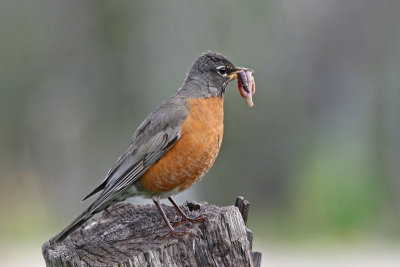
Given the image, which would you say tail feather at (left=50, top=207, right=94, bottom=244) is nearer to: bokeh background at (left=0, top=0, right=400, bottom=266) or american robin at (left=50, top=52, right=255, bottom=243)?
american robin at (left=50, top=52, right=255, bottom=243)

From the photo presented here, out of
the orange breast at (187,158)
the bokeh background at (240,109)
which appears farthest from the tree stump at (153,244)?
the bokeh background at (240,109)

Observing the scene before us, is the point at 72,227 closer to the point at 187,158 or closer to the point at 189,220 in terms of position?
the point at 189,220

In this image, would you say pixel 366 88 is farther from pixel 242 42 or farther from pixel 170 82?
pixel 170 82

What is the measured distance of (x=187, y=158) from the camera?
464cm

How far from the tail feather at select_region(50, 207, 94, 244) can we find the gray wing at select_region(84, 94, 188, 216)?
0.20 m

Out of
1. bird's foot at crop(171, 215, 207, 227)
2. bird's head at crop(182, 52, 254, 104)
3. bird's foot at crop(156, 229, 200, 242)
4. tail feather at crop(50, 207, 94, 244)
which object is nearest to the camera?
bird's foot at crop(156, 229, 200, 242)

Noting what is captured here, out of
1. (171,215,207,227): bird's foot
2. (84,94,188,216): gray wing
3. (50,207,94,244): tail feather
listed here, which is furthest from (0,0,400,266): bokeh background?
(50,207,94,244): tail feather

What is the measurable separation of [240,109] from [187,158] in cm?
887

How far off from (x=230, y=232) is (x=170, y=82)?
9.87 meters

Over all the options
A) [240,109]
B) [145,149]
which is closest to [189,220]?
[145,149]

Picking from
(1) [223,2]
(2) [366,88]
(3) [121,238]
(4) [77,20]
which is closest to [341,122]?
(2) [366,88]

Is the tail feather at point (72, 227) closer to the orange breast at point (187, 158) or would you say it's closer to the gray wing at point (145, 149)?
the gray wing at point (145, 149)

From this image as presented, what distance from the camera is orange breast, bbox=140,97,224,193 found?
4605 millimetres

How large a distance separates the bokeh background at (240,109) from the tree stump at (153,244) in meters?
→ 5.78
